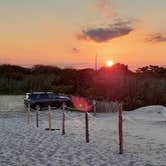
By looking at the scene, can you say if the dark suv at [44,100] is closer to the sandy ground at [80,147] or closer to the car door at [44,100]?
the car door at [44,100]

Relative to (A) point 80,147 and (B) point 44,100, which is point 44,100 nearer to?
(B) point 44,100

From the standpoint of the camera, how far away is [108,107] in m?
37.7

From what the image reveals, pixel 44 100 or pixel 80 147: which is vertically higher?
pixel 44 100

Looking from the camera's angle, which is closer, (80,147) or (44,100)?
(80,147)

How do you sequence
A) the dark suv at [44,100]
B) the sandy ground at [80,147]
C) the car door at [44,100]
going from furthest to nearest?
the car door at [44,100] → the dark suv at [44,100] → the sandy ground at [80,147]

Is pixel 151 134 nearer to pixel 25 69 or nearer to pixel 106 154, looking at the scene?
pixel 106 154

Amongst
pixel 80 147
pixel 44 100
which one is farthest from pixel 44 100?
pixel 80 147

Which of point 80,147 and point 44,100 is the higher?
point 44,100

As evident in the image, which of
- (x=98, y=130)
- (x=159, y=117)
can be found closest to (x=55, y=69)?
(x=159, y=117)

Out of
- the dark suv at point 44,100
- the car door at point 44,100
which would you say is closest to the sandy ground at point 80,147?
the dark suv at point 44,100

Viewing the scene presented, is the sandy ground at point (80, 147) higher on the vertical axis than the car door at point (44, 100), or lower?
lower

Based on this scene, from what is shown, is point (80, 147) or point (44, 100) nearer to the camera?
point (80, 147)

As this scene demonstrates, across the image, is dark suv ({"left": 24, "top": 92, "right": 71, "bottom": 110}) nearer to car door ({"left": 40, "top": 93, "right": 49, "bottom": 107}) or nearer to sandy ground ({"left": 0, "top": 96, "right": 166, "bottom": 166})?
car door ({"left": 40, "top": 93, "right": 49, "bottom": 107})

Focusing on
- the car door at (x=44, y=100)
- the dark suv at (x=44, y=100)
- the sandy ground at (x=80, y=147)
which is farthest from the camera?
the car door at (x=44, y=100)
